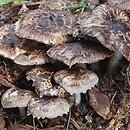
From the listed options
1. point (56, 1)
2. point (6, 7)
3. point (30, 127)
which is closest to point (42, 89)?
point (30, 127)

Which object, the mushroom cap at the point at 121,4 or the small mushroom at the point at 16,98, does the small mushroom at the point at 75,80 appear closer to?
the small mushroom at the point at 16,98

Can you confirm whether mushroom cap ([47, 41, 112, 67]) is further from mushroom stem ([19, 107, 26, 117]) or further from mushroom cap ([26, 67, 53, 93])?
mushroom stem ([19, 107, 26, 117])

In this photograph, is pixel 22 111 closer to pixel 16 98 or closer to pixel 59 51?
pixel 16 98

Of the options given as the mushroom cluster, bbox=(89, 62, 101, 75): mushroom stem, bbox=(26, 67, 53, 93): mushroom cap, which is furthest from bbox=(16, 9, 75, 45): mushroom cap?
bbox=(89, 62, 101, 75): mushroom stem

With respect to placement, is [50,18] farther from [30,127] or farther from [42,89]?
[30,127]

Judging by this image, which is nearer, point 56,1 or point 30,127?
point 30,127

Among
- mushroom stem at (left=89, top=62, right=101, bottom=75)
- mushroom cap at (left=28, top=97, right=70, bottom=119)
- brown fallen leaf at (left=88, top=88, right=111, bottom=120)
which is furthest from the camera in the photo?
mushroom stem at (left=89, top=62, right=101, bottom=75)

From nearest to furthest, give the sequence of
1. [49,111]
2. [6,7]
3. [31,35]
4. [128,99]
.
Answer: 1. [49,111]
2. [31,35]
3. [128,99]
4. [6,7]
